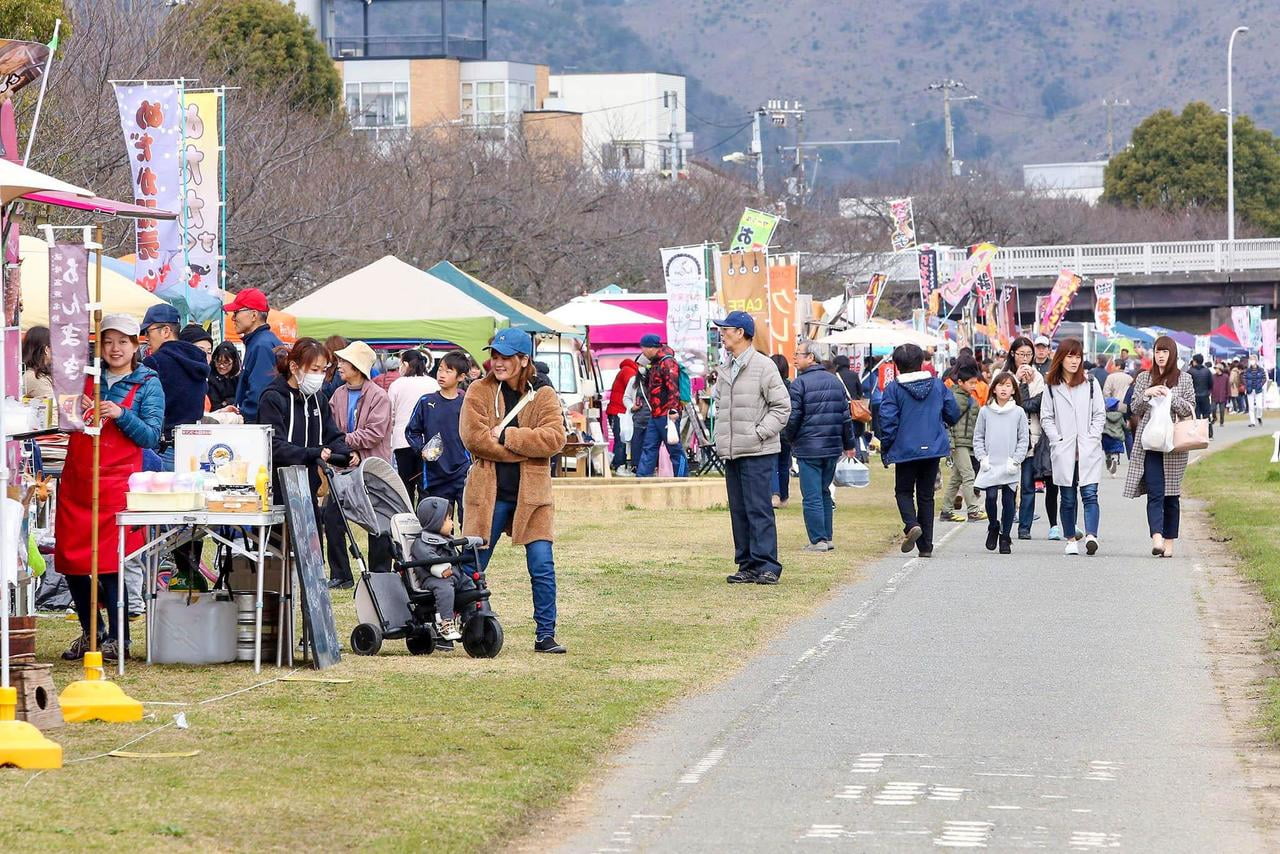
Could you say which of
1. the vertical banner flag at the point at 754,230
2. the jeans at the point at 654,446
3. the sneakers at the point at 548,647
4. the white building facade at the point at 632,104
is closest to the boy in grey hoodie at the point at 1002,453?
the sneakers at the point at 548,647

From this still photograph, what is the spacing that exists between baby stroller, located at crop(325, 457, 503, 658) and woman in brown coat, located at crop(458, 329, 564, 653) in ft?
0.83

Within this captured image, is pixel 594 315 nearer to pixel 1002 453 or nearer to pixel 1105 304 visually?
pixel 1002 453

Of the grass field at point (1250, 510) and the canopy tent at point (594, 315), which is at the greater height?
the canopy tent at point (594, 315)

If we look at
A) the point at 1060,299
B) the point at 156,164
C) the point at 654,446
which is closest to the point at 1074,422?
the point at 156,164

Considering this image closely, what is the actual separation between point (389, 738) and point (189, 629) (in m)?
2.51

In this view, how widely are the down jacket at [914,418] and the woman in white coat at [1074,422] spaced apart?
0.86 metres

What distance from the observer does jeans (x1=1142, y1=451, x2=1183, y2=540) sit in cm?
1611

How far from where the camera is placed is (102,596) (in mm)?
10570

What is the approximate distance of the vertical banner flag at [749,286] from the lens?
26.5 metres

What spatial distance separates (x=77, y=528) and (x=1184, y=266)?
72.1 meters

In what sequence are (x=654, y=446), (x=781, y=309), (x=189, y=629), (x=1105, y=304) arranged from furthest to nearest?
(x=1105, y=304) → (x=781, y=309) → (x=654, y=446) → (x=189, y=629)

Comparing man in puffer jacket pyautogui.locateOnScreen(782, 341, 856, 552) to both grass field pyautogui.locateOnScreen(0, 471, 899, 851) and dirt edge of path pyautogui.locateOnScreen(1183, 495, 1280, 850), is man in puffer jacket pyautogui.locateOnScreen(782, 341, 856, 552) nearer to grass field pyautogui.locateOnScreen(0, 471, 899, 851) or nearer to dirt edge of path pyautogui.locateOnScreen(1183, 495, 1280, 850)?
dirt edge of path pyautogui.locateOnScreen(1183, 495, 1280, 850)

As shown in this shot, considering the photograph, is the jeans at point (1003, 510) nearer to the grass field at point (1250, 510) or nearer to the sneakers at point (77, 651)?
the grass field at point (1250, 510)

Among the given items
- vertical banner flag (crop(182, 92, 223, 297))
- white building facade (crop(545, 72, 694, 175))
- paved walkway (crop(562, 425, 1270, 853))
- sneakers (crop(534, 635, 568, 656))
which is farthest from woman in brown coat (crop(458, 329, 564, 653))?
white building facade (crop(545, 72, 694, 175))
